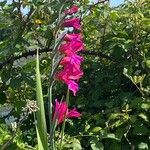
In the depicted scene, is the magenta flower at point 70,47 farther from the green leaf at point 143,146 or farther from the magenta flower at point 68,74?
the green leaf at point 143,146

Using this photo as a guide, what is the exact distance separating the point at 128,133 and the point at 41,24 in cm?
106

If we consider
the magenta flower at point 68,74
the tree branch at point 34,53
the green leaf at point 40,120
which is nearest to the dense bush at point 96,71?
the tree branch at point 34,53

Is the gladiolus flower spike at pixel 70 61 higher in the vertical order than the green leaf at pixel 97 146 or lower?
higher

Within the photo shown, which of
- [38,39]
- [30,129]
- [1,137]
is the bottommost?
[30,129]

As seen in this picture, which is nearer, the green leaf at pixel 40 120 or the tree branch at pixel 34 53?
the green leaf at pixel 40 120

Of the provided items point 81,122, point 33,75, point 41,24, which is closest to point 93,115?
point 81,122

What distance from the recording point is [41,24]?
3703 mm

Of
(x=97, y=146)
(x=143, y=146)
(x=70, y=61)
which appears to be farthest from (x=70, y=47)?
(x=143, y=146)

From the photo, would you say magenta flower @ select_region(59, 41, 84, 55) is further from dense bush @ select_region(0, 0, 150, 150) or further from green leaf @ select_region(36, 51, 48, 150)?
dense bush @ select_region(0, 0, 150, 150)

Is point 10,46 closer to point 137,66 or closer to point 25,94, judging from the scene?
point 25,94

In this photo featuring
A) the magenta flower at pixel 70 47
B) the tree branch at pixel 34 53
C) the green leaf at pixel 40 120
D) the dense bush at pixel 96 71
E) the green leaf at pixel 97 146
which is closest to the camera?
the green leaf at pixel 40 120

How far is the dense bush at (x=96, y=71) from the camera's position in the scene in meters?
3.00

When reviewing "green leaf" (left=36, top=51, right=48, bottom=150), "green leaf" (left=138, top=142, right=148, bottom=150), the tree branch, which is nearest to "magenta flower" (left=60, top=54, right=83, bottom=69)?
"green leaf" (left=36, top=51, right=48, bottom=150)

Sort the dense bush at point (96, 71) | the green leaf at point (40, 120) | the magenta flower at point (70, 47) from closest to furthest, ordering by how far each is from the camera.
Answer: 1. the green leaf at point (40, 120)
2. the magenta flower at point (70, 47)
3. the dense bush at point (96, 71)
